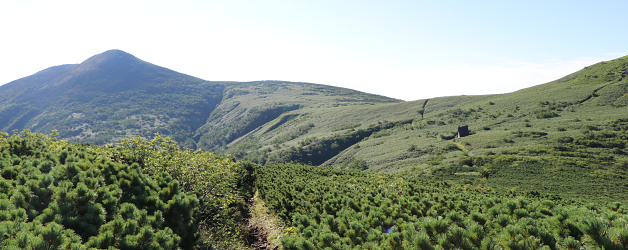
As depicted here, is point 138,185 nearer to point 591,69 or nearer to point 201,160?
point 201,160

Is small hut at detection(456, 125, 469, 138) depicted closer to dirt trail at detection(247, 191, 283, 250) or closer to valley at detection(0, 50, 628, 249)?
valley at detection(0, 50, 628, 249)

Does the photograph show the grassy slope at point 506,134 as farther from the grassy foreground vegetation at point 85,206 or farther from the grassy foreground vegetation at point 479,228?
the grassy foreground vegetation at point 85,206

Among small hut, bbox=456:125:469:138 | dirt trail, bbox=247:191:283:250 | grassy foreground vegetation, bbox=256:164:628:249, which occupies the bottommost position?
dirt trail, bbox=247:191:283:250

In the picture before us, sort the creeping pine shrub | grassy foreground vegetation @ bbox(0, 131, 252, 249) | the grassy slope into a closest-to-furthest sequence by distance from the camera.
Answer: the creeping pine shrub < grassy foreground vegetation @ bbox(0, 131, 252, 249) < the grassy slope

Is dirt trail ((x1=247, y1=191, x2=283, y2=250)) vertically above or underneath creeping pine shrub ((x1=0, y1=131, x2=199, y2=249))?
underneath

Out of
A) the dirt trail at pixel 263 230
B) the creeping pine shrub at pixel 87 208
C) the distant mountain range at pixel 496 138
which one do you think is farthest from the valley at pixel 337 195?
the distant mountain range at pixel 496 138

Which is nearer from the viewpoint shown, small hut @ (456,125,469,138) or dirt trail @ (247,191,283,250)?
dirt trail @ (247,191,283,250)

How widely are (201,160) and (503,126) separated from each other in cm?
10025

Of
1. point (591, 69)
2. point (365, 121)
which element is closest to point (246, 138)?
point (365, 121)

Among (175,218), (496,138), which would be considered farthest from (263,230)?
(496,138)

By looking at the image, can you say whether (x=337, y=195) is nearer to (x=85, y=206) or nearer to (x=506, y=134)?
(x=85, y=206)

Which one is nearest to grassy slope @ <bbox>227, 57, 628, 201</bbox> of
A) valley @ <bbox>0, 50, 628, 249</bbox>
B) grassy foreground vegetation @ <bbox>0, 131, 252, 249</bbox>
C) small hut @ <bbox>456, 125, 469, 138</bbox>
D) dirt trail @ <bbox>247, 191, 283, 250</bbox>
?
valley @ <bbox>0, 50, 628, 249</bbox>

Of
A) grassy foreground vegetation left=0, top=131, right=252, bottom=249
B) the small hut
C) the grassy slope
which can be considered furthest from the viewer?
the small hut

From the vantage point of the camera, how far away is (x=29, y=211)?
7988 millimetres
